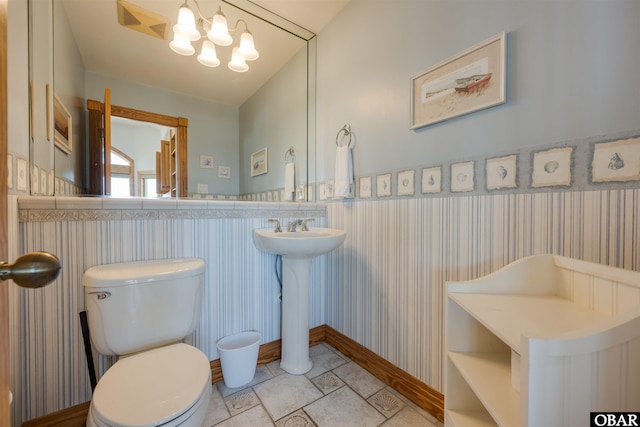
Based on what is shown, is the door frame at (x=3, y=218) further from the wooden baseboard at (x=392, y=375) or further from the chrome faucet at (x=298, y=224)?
the wooden baseboard at (x=392, y=375)

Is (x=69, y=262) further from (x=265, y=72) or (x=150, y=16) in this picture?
(x=265, y=72)

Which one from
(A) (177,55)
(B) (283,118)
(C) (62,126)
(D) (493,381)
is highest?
(A) (177,55)

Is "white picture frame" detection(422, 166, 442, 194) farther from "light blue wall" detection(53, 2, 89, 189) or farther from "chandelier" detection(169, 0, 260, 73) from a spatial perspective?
"light blue wall" detection(53, 2, 89, 189)

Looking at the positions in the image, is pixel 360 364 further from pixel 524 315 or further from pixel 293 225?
pixel 524 315

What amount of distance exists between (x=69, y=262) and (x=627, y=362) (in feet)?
5.93

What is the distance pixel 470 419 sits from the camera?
891 mm

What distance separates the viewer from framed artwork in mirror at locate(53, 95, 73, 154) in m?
1.27

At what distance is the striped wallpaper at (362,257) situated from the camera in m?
0.87

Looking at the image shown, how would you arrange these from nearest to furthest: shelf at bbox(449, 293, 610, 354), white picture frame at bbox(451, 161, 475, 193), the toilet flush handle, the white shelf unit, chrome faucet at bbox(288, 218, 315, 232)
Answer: the white shelf unit → shelf at bbox(449, 293, 610, 354) → the toilet flush handle → white picture frame at bbox(451, 161, 475, 193) → chrome faucet at bbox(288, 218, 315, 232)

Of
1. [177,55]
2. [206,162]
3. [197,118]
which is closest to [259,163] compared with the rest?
[206,162]

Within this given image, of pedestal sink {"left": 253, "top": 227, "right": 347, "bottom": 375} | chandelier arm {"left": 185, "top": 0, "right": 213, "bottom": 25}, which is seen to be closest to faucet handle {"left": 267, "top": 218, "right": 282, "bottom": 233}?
pedestal sink {"left": 253, "top": 227, "right": 347, "bottom": 375}

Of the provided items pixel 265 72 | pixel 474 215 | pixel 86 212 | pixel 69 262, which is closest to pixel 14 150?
pixel 86 212

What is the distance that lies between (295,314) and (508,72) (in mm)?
1573

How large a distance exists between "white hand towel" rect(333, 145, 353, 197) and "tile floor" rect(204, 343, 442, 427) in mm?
1133
